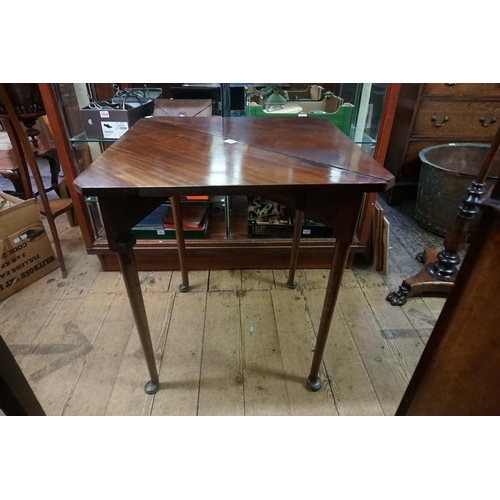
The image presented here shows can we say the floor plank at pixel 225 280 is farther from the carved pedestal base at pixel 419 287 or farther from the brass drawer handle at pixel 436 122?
the brass drawer handle at pixel 436 122

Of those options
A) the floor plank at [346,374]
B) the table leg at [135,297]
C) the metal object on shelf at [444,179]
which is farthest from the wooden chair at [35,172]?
the metal object on shelf at [444,179]

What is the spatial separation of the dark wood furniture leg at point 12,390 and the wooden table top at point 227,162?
1.21ft

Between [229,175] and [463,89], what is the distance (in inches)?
74.0

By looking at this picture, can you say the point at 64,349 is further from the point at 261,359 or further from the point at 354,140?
the point at 354,140

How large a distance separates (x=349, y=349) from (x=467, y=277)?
0.87m

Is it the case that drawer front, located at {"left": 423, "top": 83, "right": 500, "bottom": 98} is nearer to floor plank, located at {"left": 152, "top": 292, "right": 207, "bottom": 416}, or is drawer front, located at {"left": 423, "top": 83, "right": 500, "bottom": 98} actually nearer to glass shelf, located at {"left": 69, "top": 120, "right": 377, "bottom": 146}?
glass shelf, located at {"left": 69, "top": 120, "right": 377, "bottom": 146}

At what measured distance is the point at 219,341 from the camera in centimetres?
132

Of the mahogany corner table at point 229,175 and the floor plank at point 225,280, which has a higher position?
the mahogany corner table at point 229,175

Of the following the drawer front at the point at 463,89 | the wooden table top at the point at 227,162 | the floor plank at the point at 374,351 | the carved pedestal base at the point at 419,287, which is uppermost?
the drawer front at the point at 463,89

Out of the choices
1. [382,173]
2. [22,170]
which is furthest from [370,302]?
[22,170]

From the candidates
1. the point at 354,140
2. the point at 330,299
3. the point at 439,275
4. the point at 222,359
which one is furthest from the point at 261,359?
the point at 354,140

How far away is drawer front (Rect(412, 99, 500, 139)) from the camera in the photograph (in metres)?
1.98

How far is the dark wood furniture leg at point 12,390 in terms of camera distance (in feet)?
2.18

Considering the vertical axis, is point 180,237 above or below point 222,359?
above
